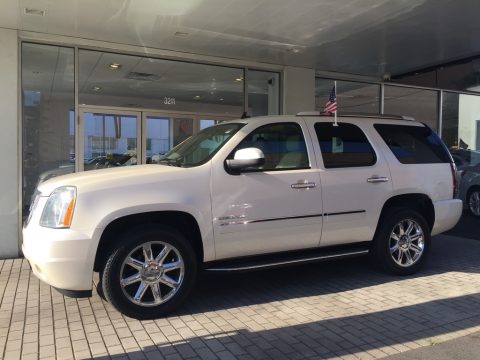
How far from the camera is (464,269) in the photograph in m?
6.39

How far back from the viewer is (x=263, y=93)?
33.2 ft

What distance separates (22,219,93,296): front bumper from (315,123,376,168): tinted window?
2.80 metres

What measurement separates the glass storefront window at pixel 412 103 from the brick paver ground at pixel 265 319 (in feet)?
21.2

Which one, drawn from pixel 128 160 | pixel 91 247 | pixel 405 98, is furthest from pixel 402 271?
pixel 405 98

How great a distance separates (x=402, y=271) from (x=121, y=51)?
5.93 meters

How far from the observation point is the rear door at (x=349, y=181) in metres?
5.37

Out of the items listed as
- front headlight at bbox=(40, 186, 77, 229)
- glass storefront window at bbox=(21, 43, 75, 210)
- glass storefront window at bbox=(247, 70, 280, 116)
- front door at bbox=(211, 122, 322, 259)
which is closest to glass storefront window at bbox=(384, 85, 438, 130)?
glass storefront window at bbox=(247, 70, 280, 116)

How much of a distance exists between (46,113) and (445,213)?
21.0 ft

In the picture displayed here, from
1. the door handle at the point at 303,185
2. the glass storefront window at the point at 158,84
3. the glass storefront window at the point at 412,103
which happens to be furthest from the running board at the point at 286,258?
the glass storefront window at the point at 412,103

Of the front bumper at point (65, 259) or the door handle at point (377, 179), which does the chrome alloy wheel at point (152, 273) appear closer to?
the front bumper at point (65, 259)

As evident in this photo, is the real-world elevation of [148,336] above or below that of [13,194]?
below

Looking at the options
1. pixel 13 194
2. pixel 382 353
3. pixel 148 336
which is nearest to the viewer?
pixel 382 353

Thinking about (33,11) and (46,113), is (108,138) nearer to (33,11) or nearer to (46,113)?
(46,113)

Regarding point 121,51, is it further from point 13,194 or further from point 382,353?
point 382,353
